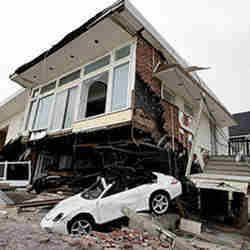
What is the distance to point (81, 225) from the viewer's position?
418cm

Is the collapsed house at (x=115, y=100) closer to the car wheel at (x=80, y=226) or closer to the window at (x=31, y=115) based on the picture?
the window at (x=31, y=115)

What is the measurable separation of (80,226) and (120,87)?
4170mm

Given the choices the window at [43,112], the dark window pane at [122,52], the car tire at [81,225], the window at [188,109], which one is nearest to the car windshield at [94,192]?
the car tire at [81,225]

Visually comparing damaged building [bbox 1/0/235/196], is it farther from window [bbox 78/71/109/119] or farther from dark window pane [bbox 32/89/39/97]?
dark window pane [bbox 32/89/39/97]

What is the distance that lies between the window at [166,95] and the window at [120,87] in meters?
1.76

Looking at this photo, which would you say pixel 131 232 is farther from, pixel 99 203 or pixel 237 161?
pixel 237 161

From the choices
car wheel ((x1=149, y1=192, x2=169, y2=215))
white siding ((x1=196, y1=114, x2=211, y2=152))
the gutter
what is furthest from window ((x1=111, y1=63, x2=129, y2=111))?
white siding ((x1=196, y1=114, x2=211, y2=152))

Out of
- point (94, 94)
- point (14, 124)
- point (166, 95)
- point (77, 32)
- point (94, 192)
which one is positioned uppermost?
point (77, 32)

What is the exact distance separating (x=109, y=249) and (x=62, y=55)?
7314 millimetres

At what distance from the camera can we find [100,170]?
774 centimetres

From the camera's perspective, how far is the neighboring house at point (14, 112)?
12.6 metres

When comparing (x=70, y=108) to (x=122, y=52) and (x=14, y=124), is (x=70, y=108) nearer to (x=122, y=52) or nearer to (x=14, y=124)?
(x=122, y=52)

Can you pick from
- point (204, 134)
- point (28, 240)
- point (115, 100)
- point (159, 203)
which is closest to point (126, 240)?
point (159, 203)

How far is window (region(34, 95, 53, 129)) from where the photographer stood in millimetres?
9227
